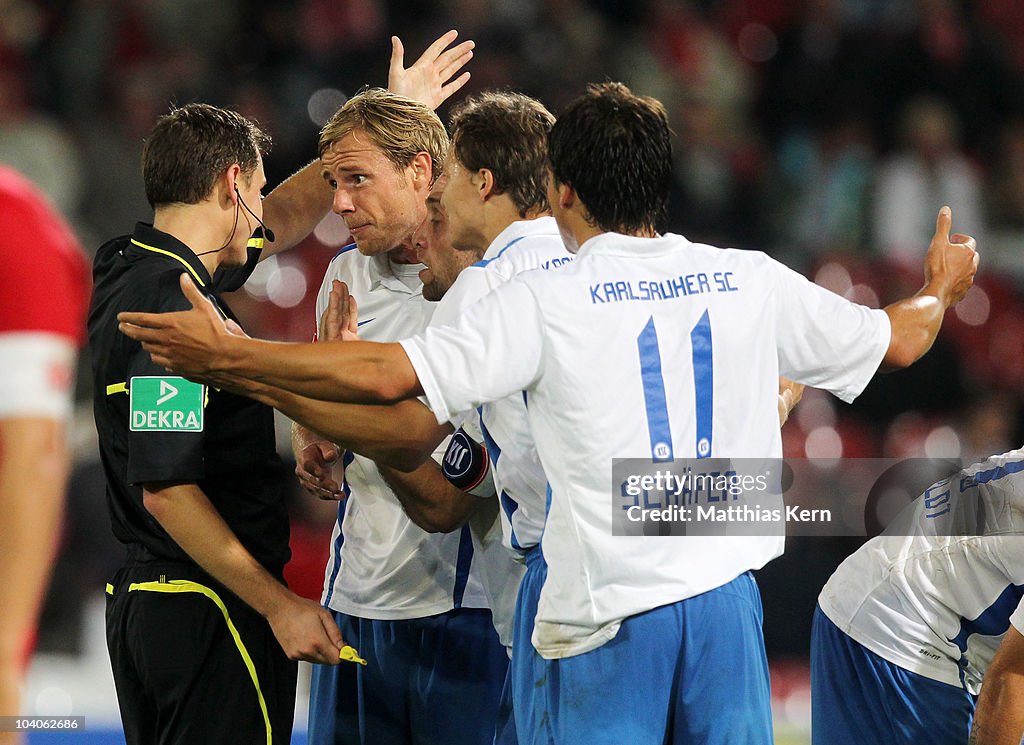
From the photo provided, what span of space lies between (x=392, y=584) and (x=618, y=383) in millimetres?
1259

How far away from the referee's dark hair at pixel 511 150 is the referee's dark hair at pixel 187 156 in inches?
22.6

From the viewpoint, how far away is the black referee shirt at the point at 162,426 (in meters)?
2.70

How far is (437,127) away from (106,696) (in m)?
3.46

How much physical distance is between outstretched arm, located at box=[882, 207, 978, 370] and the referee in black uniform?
1.39 meters

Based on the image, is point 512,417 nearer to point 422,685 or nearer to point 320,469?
point 320,469

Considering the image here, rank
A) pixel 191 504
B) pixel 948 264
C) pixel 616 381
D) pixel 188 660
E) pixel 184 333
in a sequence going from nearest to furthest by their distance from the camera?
pixel 184 333 < pixel 616 381 < pixel 191 504 < pixel 188 660 < pixel 948 264

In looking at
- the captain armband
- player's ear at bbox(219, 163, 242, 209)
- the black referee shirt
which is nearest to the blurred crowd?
player's ear at bbox(219, 163, 242, 209)

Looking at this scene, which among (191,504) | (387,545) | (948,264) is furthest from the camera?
(387,545)

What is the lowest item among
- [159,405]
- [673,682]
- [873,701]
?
[873,701]

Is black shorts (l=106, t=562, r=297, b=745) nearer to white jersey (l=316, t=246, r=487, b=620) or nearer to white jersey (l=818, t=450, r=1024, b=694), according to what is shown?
white jersey (l=316, t=246, r=487, b=620)

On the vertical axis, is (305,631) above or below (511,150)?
below

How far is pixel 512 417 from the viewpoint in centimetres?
275

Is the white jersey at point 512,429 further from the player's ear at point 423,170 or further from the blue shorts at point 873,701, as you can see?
the blue shorts at point 873,701

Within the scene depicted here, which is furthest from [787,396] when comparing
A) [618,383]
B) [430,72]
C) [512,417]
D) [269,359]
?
[430,72]
